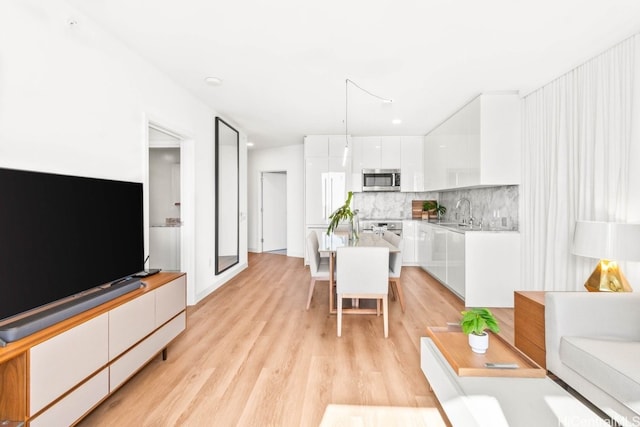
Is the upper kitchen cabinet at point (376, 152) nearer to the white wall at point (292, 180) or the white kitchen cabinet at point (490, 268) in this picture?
the white wall at point (292, 180)

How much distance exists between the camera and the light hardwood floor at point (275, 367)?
1.83 metres

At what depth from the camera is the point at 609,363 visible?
4.98 ft

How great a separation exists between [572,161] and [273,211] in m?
6.17

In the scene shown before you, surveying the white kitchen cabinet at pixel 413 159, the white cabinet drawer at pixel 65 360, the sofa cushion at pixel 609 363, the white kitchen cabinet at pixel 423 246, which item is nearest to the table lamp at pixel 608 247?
the sofa cushion at pixel 609 363

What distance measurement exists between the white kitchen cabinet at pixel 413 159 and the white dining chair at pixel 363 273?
355 centimetres

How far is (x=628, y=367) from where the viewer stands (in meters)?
1.46

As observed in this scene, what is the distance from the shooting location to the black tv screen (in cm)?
142

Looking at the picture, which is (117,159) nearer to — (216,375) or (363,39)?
(216,375)

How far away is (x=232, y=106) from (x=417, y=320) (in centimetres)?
348

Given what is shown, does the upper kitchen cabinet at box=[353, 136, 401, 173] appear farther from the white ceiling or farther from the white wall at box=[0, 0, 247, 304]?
the white wall at box=[0, 0, 247, 304]

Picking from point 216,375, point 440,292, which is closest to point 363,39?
point 216,375

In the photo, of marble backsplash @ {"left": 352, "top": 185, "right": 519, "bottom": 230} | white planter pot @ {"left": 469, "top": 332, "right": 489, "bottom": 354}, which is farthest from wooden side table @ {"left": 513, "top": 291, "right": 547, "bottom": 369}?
marble backsplash @ {"left": 352, "top": 185, "right": 519, "bottom": 230}

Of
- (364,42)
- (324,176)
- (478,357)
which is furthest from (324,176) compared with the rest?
(478,357)

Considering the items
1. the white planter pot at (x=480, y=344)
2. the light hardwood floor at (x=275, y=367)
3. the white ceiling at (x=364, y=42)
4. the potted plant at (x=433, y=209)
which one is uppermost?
the white ceiling at (x=364, y=42)
